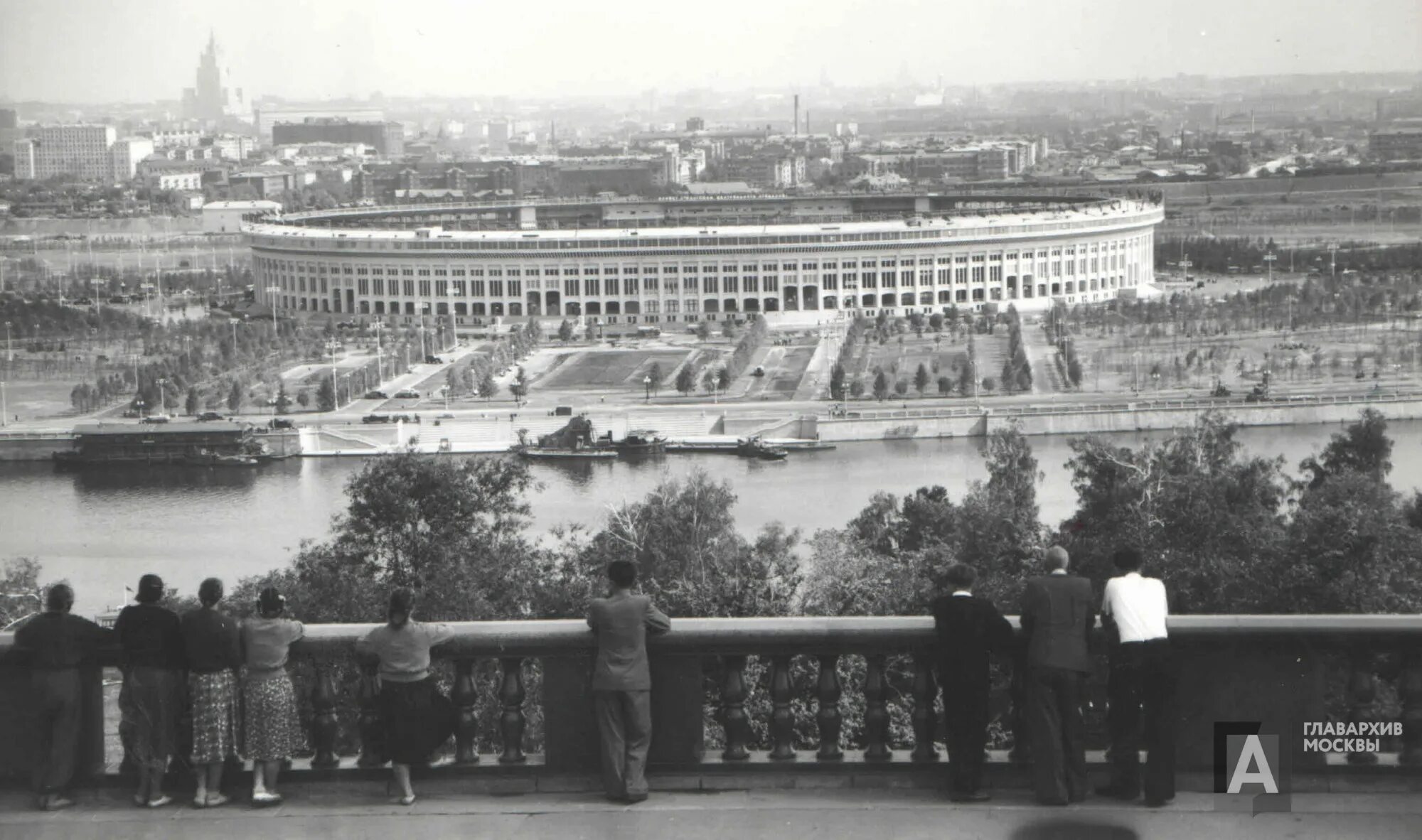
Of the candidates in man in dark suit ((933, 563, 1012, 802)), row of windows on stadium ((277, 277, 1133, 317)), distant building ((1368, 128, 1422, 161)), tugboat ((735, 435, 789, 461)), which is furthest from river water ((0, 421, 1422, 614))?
distant building ((1368, 128, 1422, 161))

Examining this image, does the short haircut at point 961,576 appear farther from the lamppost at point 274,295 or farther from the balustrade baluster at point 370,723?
the lamppost at point 274,295

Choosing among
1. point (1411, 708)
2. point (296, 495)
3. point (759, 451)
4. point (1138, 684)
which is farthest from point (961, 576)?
point (759, 451)

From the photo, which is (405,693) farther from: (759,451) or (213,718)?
(759,451)

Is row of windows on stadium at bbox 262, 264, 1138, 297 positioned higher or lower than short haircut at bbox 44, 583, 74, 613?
lower

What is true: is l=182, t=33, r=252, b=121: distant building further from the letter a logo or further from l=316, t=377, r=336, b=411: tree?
the letter a logo

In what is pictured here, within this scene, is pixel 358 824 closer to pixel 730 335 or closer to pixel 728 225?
pixel 730 335
